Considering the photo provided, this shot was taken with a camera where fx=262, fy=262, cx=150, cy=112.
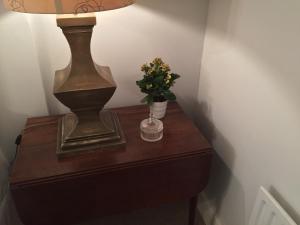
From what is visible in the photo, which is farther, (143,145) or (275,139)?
(143,145)

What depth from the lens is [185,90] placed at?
1.41m

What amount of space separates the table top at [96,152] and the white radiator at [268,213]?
25cm

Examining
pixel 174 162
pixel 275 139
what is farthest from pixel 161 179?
pixel 275 139

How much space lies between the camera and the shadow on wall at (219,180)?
1138 mm

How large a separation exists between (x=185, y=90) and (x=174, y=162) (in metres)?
0.53

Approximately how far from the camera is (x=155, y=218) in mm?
1453

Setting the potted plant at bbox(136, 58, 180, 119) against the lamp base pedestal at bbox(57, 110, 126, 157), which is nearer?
the lamp base pedestal at bbox(57, 110, 126, 157)

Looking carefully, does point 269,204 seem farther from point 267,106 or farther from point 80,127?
point 80,127

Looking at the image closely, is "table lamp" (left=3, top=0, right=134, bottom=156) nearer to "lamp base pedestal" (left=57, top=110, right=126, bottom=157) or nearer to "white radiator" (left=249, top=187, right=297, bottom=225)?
"lamp base pedestal" (left=57, top=110, right=126, bottom=157)

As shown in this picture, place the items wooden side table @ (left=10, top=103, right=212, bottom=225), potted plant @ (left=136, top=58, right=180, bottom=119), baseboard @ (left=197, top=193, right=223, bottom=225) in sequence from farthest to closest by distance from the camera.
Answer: baseboard @ (left=197, top=193, right=223, bottom=225) → potted plant @ (left=136, top=58, right=180, bottom=119) → wooden side table @ (left=10, top=103, right=212, bottom=225)

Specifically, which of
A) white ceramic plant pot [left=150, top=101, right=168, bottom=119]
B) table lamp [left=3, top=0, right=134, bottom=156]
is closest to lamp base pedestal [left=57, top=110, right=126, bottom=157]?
table lamp [left=3, top=0, right=134, bottom=156]

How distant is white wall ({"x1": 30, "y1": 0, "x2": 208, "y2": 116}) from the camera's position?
111cm

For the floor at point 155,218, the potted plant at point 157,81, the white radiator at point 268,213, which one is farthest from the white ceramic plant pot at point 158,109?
the floor at point 155,218

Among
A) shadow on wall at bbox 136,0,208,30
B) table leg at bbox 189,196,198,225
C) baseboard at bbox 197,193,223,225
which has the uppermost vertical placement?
shadow on wall at bbox 136,0,208,30
